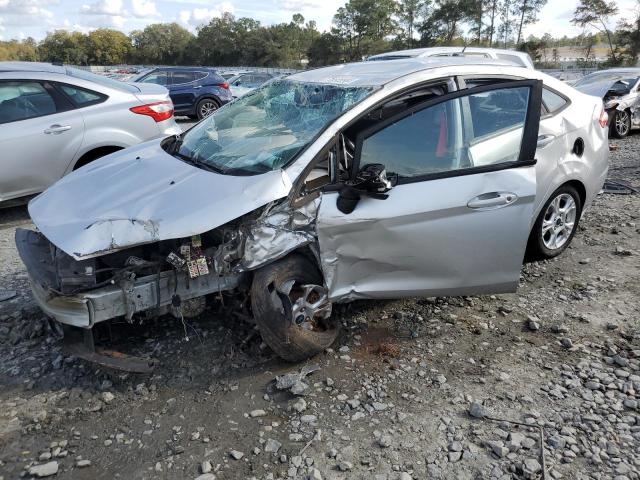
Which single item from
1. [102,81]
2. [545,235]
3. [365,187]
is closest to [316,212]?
[365,187]

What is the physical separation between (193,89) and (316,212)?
1389 centimetres

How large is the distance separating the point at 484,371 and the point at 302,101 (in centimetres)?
213

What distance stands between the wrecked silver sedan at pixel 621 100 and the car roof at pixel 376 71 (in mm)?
8562

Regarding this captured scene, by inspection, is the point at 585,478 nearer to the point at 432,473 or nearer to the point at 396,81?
the point at 432,473

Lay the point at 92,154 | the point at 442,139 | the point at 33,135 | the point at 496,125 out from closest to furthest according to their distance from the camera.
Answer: the point at 442,139, the point at 496,125, the point at 33,135, the point at 92,154

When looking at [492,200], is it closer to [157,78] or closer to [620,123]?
[620,123]

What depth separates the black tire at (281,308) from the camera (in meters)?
3.05

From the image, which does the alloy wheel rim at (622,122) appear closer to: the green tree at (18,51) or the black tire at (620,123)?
the black tire at (620,123)

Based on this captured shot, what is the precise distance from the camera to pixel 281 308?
10.1 feet

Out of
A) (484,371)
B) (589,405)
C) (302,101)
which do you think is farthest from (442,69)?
(589,405)

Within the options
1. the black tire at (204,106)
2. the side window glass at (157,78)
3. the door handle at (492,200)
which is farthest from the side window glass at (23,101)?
the side window glass at (157,78)

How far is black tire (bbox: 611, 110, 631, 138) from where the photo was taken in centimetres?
1110

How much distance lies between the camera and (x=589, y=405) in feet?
9.35

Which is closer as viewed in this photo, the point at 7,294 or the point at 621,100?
the point at 7,294
